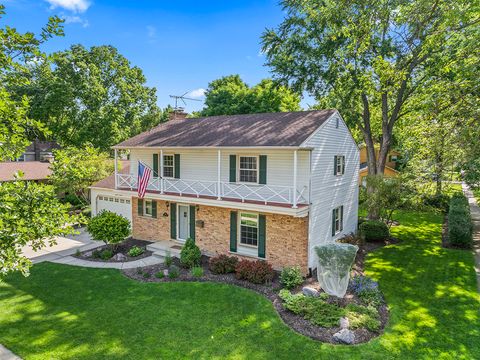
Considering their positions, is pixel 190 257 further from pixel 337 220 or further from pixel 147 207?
pixel 337 220

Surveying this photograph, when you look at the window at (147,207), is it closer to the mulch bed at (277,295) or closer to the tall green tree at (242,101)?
the mulch bed at (277,295)

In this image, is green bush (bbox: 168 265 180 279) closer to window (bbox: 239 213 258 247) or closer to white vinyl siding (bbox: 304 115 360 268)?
window (bbox: 239 213 258 247)

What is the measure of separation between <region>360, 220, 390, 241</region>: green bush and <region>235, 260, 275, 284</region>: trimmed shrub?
27.8ft

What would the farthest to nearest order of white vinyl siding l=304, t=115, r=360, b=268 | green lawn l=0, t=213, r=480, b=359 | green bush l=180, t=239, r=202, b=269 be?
green bush l=180, t=239, r=202, b=269, white vinyl siding l=304, t=115, r=360, b=268, green lawn l=0, t=213, r=480, b=359

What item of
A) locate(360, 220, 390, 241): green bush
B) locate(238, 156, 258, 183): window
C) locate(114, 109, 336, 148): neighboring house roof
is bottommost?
locate(360, 220, 390, 241): green bush

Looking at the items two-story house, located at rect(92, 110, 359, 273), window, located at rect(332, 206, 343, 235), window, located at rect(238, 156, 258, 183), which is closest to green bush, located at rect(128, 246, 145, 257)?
two-story house, located at rect(92, 110, 359, 273)

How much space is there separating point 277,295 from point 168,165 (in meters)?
9.67

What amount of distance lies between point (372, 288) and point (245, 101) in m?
25.6

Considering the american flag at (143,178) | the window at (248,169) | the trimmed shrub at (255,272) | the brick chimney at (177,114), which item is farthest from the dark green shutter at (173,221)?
the brick chimney at (177,114)

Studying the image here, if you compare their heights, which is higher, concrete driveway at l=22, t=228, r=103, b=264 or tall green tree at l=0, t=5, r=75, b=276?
tall green tree at l=0, t=5, r=75, b=276

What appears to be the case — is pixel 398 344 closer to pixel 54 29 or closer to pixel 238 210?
pixel 238 210

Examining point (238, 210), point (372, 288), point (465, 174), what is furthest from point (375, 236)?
point (238, 210)

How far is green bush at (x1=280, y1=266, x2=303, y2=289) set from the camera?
12508 millimetres

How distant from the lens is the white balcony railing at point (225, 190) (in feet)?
45.3
